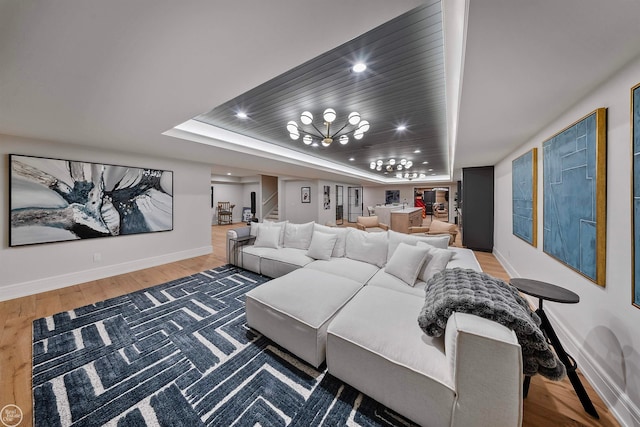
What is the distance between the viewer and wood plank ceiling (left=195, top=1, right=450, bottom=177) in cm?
156

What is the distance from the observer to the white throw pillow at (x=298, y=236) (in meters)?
3.47

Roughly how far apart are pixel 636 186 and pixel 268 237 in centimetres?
369

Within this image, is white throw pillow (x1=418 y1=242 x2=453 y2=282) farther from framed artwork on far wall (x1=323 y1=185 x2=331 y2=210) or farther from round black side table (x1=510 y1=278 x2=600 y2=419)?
framed artwork on far wall (x1=323 y1=185 x2=331 y2=210)

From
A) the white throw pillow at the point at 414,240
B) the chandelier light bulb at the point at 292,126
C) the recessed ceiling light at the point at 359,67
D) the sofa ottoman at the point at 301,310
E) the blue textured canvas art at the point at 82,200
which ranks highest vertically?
the recessed ceiling light at the point at 359,67

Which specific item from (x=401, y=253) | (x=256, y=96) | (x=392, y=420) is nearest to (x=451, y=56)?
(x=401, y=253)

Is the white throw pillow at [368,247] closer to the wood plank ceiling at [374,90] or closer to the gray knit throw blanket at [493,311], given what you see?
the gray knit throw blanket at [493,311]

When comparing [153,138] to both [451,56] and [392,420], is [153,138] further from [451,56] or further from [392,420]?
[392,420]

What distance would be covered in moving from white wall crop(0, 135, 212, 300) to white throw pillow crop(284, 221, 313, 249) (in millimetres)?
2516

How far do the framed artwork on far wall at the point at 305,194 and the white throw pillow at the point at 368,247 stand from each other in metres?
5.73

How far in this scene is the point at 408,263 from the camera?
7.25 ft

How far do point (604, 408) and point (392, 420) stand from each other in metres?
1.38

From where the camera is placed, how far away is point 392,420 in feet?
4.03

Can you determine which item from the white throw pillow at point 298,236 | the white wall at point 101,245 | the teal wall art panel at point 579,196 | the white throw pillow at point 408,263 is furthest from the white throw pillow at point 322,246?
the white wall at point 101,245

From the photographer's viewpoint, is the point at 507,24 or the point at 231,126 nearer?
the point at 507,24
